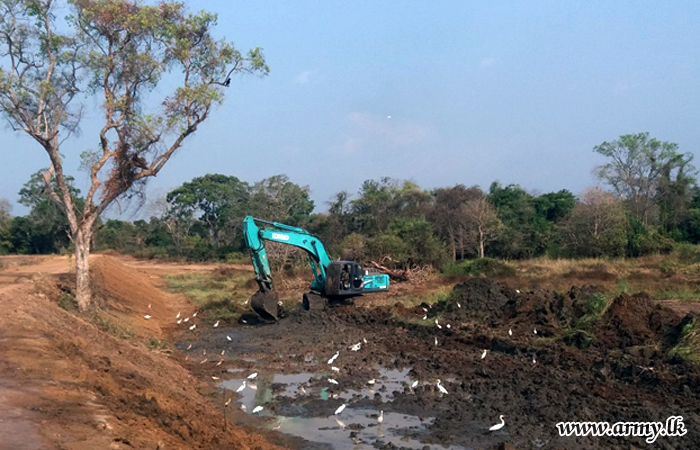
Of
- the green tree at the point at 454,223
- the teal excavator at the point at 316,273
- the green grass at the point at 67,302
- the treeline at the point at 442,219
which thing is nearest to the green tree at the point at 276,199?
the treeline at the point at 442,219

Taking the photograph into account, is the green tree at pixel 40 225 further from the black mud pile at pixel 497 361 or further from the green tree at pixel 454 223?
the black mud pile at pixel 497 361

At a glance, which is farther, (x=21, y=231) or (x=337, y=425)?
(x=21, y=231)

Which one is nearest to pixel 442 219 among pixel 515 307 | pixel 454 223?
pixel 454 223

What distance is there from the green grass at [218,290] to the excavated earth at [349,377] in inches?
116

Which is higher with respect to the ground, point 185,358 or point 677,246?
point 677,246

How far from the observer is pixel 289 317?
724 inches

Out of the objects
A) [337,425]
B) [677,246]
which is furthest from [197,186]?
[337,425]

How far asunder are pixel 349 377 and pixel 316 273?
8.99 m

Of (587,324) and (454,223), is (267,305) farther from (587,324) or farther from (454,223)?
(454,223)

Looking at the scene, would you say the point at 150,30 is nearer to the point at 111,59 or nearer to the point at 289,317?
the point at 111,59

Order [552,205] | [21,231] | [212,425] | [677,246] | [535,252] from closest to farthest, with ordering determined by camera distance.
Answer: [212,425] → [677,246] → [535,252] → [552,205] → [21,231]

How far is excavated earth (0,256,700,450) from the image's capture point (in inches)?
283

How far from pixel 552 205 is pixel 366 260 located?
20.7 metres

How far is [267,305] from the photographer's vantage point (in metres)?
18.2
